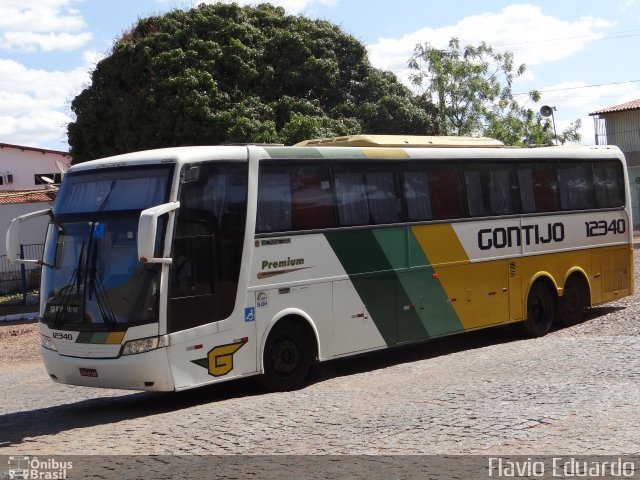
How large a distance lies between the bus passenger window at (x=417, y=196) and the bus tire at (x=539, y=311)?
3326mm

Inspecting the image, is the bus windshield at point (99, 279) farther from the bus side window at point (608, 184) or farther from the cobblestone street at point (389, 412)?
the bus side window at point (608, 184)

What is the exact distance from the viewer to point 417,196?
15.2 metres

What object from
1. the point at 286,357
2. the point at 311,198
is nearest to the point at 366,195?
the point at 311,198

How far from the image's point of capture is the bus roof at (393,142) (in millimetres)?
14992

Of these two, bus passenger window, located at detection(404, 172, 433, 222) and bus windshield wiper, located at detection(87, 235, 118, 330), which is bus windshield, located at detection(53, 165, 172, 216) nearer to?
bus windshield wiper, located at detection(87, 235, 118, 330)

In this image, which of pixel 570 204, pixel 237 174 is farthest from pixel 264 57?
pixel 237 174

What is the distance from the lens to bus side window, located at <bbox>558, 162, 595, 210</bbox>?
18.2 m

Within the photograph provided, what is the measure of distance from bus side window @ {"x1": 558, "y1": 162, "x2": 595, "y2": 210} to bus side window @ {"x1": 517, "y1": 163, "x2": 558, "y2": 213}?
10.4 inches

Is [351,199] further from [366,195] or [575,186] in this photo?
[575,186]

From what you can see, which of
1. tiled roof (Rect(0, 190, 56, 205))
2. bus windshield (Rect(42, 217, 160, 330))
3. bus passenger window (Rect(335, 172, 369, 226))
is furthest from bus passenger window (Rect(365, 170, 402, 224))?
tiled roof (Rect(0, 190, 56, 205))

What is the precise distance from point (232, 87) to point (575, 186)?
39.1ft

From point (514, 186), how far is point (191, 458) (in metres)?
10.0

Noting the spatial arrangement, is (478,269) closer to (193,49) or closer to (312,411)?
(312,411)

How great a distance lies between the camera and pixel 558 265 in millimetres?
18016
